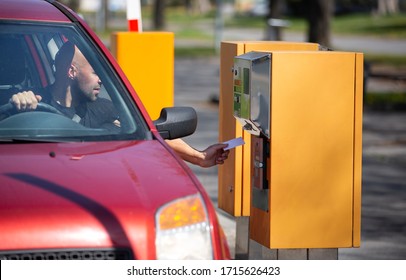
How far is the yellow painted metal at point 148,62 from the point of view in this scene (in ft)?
30.9

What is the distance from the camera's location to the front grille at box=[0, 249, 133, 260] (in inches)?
163

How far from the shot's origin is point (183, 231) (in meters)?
4.33

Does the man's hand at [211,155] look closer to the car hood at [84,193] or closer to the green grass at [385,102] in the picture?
the car hood at [84,193]

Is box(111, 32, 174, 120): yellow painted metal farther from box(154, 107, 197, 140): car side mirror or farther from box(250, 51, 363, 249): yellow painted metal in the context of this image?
box(154, 107, 197, 140): car side mirror

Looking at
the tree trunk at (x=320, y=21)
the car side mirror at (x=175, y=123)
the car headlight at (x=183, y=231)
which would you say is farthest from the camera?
the tree trunk at (x=320, y=21)

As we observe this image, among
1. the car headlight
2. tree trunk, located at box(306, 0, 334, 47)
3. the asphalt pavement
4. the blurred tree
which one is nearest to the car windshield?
the car headlight

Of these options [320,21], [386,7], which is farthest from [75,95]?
[386,7]

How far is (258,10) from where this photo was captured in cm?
9538

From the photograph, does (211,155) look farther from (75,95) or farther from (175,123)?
(75,95)

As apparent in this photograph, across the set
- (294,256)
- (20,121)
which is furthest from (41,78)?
(294,256)

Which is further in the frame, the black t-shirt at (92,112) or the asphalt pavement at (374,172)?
the asphalt pavement at (374,172)

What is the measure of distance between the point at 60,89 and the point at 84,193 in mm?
1317

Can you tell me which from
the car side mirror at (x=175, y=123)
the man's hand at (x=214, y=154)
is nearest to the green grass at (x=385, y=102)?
the man's hand at (x=214, y=154)
